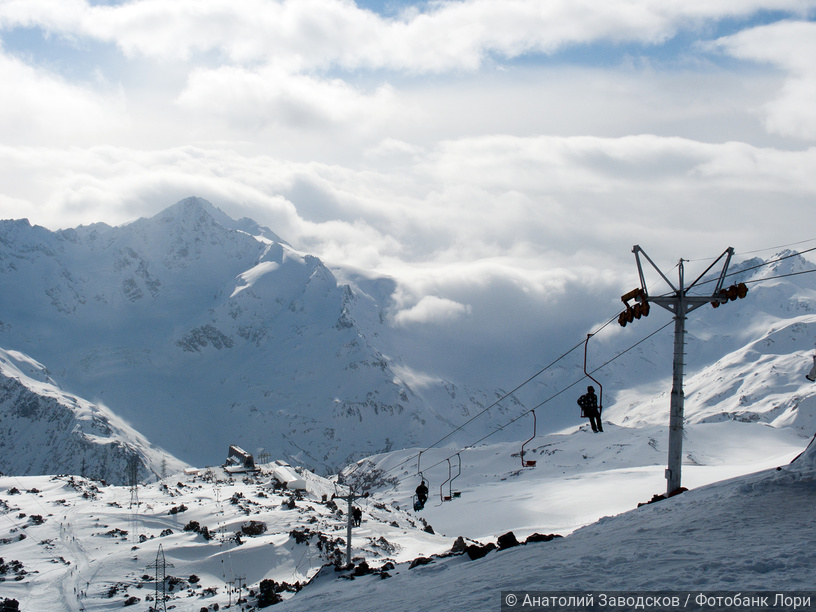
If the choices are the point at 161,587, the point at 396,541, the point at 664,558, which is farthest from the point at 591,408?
the point at 396,541

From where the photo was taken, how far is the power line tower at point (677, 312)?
22.4 m

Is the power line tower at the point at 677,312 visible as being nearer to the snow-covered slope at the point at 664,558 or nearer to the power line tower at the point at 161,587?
the snow-covered slope at the point at 664,558

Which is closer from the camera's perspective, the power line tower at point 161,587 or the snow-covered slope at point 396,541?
the snow-covered slope at point 396,541

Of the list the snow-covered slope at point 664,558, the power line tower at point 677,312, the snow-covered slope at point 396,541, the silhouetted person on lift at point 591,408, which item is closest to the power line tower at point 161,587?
the snow-covered slope at point 396,541

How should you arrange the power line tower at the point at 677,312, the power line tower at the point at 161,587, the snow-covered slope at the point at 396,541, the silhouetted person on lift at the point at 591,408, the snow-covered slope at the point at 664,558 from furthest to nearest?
the power line tower at the point at 161,587
the silhouetted person on lift at the point at 591,408
the power line tower at the point at 677,312
the snow-covered slope at the point at 396,541
the snow-covered slope at the point at 664,558

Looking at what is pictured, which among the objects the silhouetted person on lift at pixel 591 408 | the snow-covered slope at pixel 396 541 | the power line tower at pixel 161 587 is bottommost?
the power line tower at pixel 161 587

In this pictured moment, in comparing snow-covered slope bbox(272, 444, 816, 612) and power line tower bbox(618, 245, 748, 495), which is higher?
power line tower bbox(618, 245, 748, 495)

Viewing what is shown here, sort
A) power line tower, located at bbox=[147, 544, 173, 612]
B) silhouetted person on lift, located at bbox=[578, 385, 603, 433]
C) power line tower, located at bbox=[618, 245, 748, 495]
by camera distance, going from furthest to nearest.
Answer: power line tower, located at bbox=[147, 544, 173, 612]
silhouetted person on lift, located at bbox=[578, 385, 603, 433]
power line tower, located at bbox=[618, 245, 748, 495]

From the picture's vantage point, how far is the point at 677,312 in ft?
75.6

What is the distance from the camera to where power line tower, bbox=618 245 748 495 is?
22422 millimetres

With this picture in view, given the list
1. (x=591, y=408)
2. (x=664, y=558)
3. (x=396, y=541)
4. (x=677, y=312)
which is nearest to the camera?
(x=664, y=558)

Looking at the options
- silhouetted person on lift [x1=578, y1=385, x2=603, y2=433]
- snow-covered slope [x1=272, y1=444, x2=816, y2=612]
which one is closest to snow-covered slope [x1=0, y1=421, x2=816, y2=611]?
snow-covered slope [x1=272, y1=444, x2=816, y2=612]

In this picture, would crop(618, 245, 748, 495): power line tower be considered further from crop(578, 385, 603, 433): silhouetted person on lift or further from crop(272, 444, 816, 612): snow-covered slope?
crop(578, 385, 603, 433): silhouetted person on lift

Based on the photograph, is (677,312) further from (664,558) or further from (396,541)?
(396,541)
